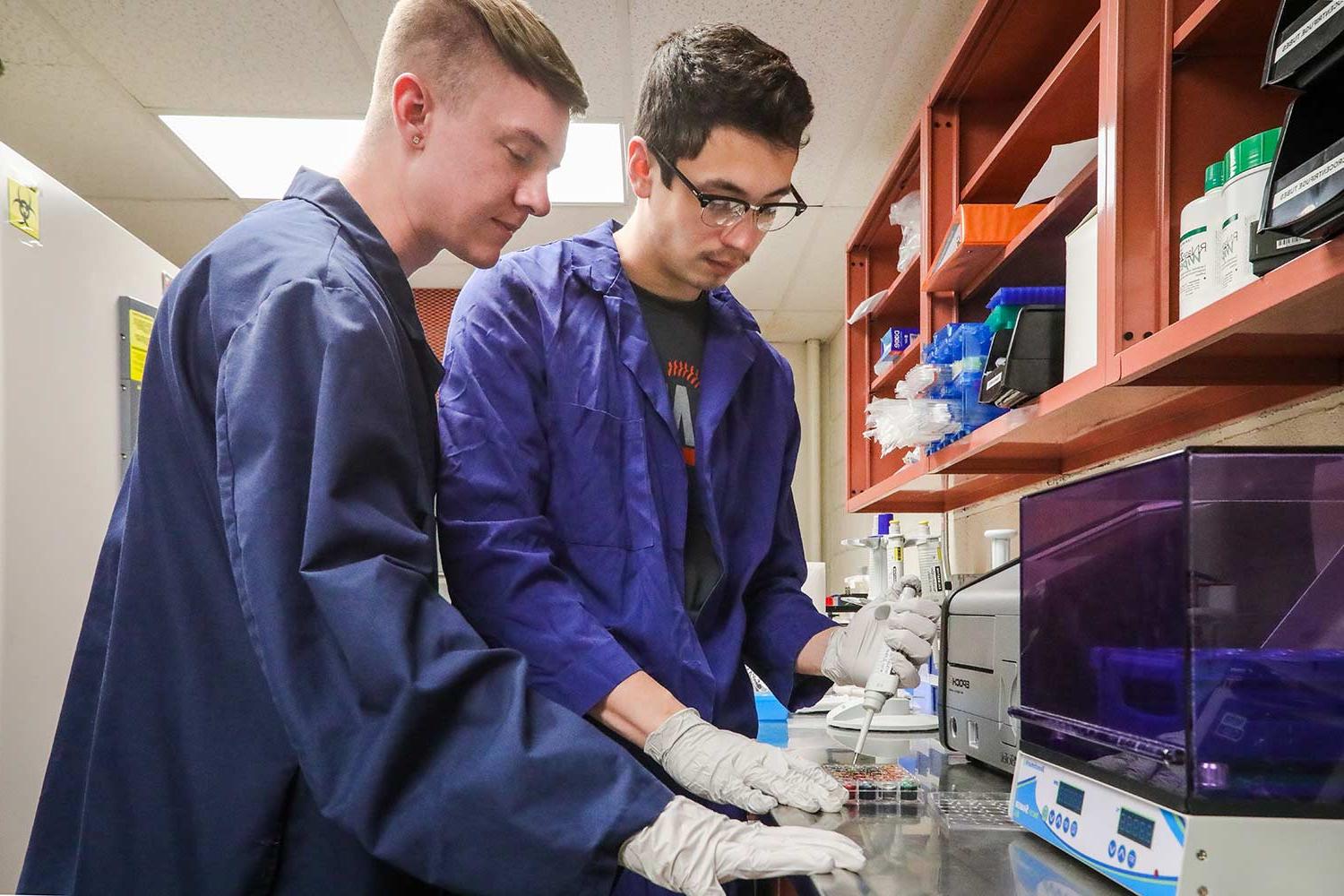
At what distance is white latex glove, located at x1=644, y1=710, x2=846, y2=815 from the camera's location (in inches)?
47.1

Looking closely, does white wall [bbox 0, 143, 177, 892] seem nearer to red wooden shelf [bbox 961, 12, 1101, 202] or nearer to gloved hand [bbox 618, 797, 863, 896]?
gloved hand [bbox 618, 797, 863, 896]

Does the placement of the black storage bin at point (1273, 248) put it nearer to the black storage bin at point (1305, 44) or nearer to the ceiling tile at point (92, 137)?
the black storage bin at point (1305, 44)

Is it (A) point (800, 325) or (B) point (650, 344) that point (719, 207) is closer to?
(B) point (650, 344)

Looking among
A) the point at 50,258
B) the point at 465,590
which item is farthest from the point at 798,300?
the point at 465,590

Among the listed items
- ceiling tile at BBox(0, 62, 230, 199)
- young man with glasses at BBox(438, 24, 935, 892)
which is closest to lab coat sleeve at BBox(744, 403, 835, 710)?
young man with glasses at BBox(438, 24, 935, 892)

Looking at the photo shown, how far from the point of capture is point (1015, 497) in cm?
273

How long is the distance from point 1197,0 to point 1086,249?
36 centimetres

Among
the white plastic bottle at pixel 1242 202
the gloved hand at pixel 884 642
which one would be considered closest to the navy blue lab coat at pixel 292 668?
the gloved hand at pixel 884 642

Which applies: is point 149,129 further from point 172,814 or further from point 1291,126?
point 1291,126

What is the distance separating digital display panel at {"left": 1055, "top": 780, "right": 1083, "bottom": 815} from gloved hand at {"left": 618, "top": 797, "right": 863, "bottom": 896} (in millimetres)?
265

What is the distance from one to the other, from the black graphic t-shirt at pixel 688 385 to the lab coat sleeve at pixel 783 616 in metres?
0.17

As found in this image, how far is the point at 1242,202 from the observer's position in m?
1.06

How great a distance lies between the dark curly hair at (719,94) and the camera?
4.70 ft

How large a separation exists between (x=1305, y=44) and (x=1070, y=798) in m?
0.80
